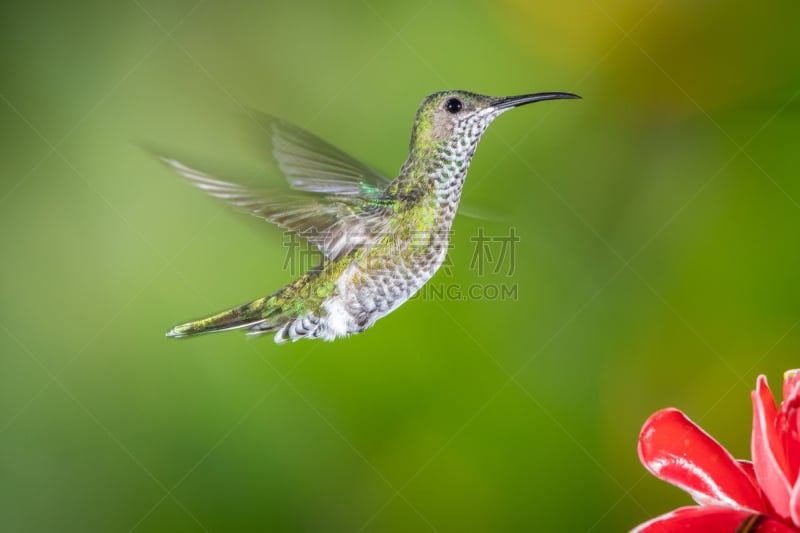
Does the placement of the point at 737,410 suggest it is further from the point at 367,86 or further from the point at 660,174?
the point at 367,86

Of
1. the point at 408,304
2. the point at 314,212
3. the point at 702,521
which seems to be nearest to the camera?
the point at 702,521

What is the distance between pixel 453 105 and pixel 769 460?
0.38 metres

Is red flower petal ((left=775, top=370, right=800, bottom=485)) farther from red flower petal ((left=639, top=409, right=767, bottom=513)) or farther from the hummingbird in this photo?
the hummingbird

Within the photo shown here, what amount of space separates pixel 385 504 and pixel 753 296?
1.88ft

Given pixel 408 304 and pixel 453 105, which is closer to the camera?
pixel 453 105

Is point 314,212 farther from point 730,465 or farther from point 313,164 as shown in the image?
point 730,465

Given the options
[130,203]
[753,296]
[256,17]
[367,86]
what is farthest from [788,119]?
[130,203]

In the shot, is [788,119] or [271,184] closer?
[271,184]

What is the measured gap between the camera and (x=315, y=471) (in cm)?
97

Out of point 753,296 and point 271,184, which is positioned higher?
point 753,296

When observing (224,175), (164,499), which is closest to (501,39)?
(224,175)

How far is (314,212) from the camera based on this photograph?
0.61 m

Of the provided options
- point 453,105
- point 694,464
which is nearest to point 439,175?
point 453,105

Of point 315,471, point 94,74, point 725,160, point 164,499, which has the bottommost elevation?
point 164,499
